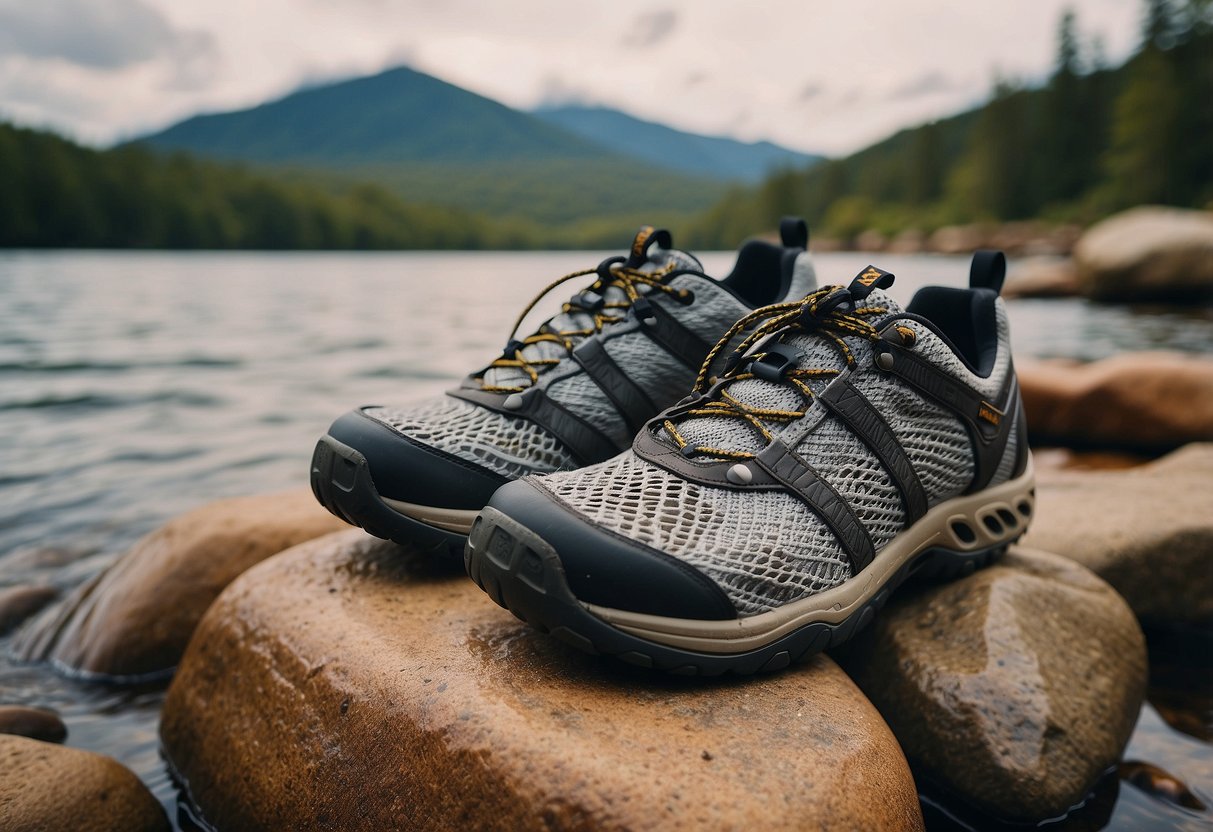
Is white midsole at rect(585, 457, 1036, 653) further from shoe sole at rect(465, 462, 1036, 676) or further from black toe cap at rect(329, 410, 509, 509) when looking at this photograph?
black toe cap at rect(329, 410, 509, 509)

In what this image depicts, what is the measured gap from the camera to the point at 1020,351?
428 inches

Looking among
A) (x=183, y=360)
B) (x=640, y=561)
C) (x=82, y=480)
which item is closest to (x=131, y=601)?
(x=640, y=561)

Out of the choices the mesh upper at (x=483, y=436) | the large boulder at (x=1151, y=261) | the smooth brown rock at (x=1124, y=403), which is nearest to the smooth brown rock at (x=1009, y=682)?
the mesh upper at (x=483, y=436)

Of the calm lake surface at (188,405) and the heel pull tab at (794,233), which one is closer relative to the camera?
the heel pull tab at (794,233)

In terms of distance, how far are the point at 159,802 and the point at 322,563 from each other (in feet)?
2.16

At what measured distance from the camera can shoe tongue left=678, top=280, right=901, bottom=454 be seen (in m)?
1.71

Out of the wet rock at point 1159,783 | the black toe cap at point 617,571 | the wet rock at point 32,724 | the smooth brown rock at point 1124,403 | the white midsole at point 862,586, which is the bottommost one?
the wet rock at point 32,724

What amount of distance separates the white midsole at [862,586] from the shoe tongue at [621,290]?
865mm

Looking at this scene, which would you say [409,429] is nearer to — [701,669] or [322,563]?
[322,563]
